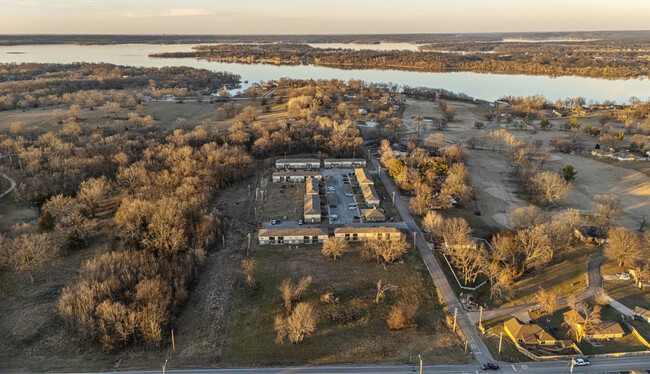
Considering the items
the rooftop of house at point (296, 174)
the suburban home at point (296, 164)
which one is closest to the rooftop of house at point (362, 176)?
the rooftop of house at point (296, 174)

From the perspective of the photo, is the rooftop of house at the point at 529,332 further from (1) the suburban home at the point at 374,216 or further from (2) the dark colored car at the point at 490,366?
(1) the suburban home at the point at 374,216

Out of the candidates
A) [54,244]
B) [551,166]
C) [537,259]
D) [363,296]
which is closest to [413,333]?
[363,296]

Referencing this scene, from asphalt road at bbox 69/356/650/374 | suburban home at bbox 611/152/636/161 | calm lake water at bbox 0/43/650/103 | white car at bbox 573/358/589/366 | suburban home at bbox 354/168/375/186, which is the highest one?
calm lake water at bbox 0/43/650/103

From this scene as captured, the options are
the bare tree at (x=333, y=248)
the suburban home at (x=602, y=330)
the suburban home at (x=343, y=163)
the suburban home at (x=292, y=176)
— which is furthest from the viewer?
the suburban home at (x=343, y=163)

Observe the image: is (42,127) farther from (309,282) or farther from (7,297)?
(309,282)

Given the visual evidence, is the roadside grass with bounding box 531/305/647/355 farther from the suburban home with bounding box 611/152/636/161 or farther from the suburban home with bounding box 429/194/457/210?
the suburban home with bounding box 611/152/636/161

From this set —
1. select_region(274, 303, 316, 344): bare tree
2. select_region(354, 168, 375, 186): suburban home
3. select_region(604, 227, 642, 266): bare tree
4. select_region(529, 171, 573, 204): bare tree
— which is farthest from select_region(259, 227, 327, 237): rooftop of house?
select_region(529, 171, 573, 204): bare tree
